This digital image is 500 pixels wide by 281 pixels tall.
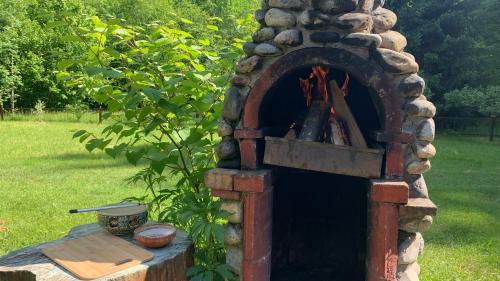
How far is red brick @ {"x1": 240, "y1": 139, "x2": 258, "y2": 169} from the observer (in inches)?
122

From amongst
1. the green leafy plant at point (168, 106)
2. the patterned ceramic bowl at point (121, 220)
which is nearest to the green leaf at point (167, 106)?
the green leafy plant at point (168, 106)

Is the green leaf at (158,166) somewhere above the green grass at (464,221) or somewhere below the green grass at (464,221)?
above

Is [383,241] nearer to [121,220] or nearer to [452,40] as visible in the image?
[121,220]

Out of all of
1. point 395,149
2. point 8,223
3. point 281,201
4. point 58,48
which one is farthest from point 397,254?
point 58,48

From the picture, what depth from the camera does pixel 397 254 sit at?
9.60ft

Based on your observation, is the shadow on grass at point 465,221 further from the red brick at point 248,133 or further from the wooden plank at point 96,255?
the wooden plank at point 96,255

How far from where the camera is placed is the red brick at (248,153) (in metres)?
3.11

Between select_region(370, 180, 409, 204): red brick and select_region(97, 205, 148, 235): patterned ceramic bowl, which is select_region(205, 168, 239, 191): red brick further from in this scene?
select_region(370, 180, 409, 204): red brick

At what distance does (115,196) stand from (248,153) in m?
4.77

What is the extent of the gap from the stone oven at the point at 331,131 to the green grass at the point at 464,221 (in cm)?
190

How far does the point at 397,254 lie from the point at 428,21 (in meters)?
16.6

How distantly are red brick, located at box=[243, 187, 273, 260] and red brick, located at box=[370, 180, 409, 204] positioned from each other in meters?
0.80

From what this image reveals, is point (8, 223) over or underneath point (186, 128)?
underneath

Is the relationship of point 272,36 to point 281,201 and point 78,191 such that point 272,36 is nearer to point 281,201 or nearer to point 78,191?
point 281,201
